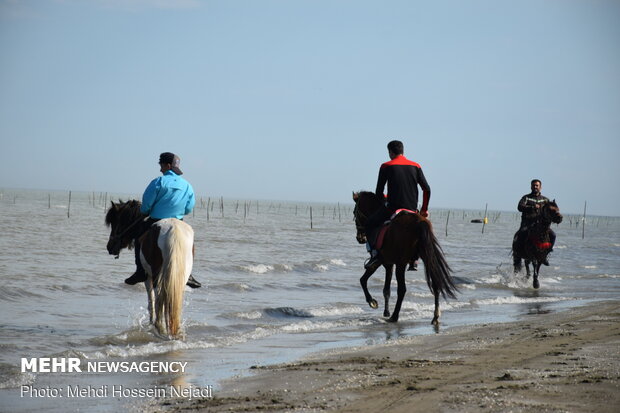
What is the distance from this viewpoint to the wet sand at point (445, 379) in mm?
4270

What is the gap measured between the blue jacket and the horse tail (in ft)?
1.78

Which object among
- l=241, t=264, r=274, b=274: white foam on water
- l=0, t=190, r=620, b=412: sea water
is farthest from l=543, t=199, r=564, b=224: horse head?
l=241, t=264, r=274, b=274: white foam on water

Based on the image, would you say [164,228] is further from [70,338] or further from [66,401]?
[66,401]

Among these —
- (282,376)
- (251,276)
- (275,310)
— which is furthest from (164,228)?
(251,276)

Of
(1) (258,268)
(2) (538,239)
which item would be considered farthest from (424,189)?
(1) (258,268)

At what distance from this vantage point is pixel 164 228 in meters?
7.55

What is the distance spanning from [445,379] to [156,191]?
433 centimetres

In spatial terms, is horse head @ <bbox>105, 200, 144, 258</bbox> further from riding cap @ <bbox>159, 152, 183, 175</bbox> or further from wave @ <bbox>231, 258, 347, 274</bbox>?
wave @ <bbox>231, 258, 347, 274</bbox>

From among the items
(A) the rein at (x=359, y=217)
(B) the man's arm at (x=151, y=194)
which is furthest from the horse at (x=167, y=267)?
(A) the rein at (x=359, y=217)

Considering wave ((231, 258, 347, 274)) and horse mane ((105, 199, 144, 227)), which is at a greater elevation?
horse mane ((105, 199, 144, 227))

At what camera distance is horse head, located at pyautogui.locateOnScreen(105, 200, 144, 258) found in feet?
27.8

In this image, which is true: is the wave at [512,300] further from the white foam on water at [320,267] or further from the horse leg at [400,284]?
the white foam on water at [320,267]

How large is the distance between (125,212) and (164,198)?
2.84 ft

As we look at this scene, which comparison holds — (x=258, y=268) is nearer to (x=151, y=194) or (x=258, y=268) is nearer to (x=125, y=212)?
(x=125, y=212)
